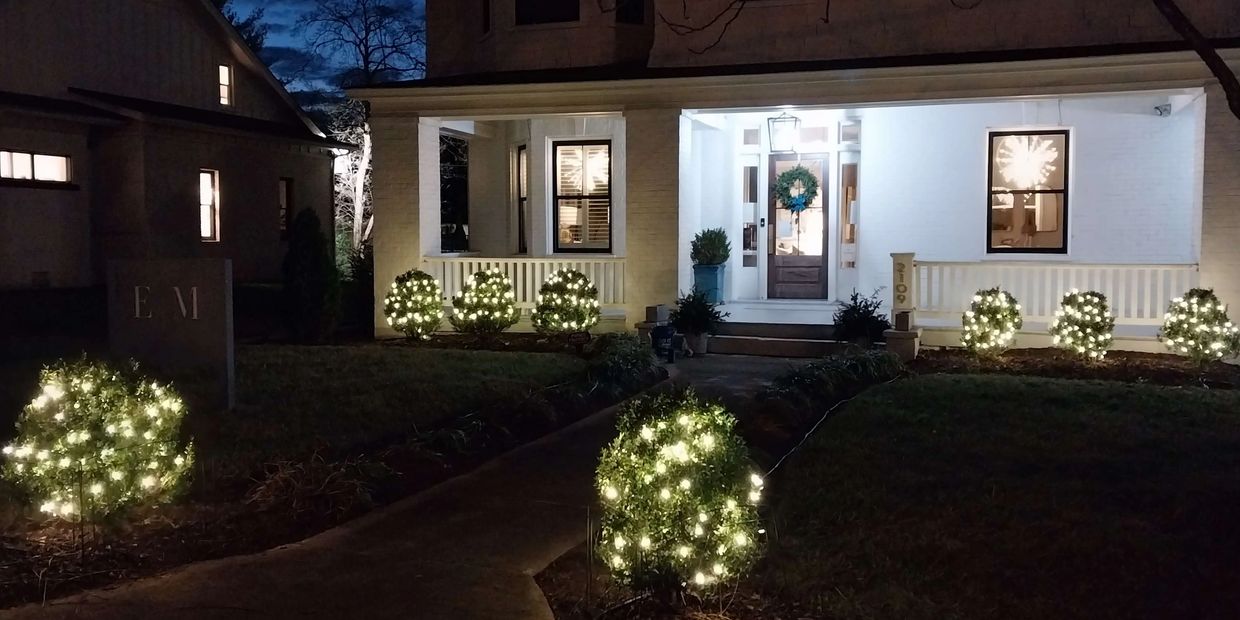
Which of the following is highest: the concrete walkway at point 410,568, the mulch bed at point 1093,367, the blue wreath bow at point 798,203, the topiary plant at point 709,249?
the blue wreath bow at point 798,203

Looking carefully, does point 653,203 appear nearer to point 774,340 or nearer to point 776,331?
point 776,331

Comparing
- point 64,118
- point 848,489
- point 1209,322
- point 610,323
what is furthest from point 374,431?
point 64,118

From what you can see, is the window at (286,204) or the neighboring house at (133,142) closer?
the neighboring house at (133,142)

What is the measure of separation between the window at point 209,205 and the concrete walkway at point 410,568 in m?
16.1

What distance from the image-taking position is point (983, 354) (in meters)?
12.7

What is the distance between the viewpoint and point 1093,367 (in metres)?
11.9

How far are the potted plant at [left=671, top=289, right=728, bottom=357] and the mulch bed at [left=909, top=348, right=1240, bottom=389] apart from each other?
270 centimetres

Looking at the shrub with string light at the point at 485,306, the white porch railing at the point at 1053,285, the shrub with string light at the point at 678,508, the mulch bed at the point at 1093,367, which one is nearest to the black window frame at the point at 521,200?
the shrub with string light at the point at 485,306

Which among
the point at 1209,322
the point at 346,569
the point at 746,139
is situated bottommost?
the point at 346,569

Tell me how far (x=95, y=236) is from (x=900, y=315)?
1478 cm

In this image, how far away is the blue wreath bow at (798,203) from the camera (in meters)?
16.2

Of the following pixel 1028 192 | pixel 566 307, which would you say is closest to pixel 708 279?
pixel 566 307

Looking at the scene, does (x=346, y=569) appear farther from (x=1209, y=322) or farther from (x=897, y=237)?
(x=897, y=237)

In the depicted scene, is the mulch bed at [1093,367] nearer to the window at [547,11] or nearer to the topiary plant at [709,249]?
the topiary plant at [709,249]
